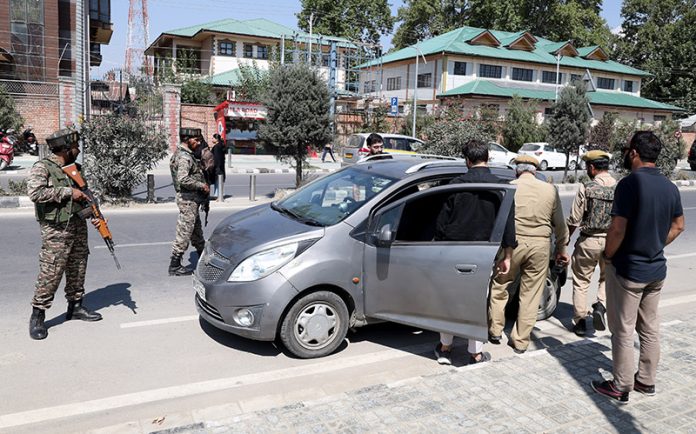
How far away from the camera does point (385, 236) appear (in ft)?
15.3

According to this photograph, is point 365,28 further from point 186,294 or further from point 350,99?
point 186,294

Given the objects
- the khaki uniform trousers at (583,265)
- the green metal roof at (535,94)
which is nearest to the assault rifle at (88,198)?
the khaki uniform trousers at (583,265)

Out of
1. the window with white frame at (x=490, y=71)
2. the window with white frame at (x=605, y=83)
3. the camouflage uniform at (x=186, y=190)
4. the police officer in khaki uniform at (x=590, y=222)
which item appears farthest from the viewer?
the window with white frame at (x=605, y=83)

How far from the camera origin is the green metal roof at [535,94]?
136 ft

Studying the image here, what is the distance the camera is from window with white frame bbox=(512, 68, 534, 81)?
152 ft

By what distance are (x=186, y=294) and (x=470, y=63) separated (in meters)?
41.1

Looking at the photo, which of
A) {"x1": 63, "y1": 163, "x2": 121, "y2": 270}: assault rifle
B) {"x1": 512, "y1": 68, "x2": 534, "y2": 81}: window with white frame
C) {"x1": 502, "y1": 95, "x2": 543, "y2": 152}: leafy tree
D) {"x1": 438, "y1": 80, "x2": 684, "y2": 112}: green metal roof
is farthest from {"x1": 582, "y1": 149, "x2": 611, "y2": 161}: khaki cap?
{"x1": 512, "y1": 68, "x2": 534, "y2": 81}: window with white frame

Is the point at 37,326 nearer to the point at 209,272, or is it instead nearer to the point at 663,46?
the point at 209,272

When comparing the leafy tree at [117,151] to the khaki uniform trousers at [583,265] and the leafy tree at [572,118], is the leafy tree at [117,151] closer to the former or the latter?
the khaki uniform trousers at [583,265]

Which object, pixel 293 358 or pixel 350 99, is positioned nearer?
pixel 293 358

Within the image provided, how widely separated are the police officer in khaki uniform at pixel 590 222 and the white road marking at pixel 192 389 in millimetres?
1641

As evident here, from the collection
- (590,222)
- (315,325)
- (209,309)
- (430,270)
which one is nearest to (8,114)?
(209,309)

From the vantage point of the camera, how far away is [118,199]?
43.1 ft

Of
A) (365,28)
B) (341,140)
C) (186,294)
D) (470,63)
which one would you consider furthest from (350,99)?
(186,294)
